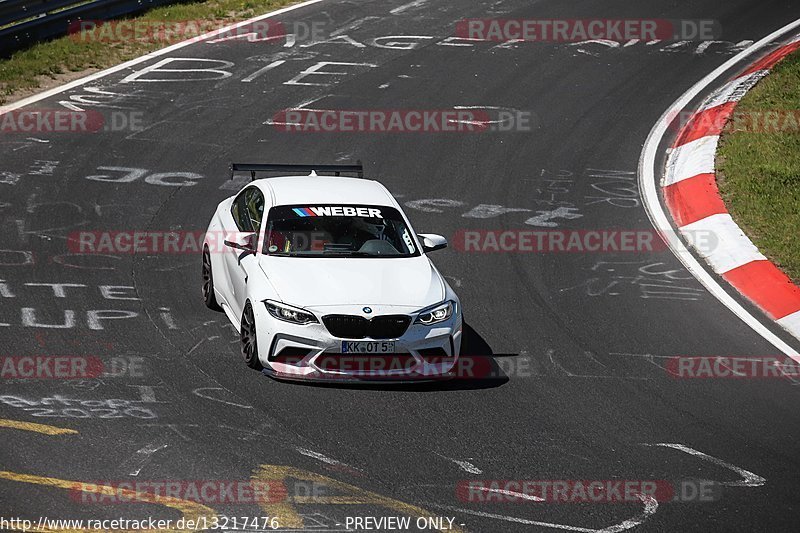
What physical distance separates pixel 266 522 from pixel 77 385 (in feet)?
9.21

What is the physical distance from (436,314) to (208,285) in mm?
2778

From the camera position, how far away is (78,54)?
63.8 feet

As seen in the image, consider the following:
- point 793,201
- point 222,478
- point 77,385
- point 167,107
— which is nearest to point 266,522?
point 222,478

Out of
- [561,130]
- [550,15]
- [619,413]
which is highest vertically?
[550,15]

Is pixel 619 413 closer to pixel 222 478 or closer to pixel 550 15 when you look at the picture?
pixel 222 478

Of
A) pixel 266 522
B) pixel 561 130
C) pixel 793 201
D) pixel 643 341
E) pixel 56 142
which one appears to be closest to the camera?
pixel 266 522

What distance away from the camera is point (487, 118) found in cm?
1780

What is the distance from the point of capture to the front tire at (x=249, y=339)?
9.82 m
